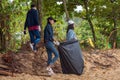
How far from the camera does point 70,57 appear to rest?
43.9 feet

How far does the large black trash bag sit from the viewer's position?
13305 millimetres

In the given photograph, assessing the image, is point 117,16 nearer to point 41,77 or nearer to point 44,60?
point 44,60

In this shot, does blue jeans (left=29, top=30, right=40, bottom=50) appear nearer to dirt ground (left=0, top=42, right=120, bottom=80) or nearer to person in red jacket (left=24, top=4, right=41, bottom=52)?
person in red jacket (left=24, top=4, right=41, bottom=52)

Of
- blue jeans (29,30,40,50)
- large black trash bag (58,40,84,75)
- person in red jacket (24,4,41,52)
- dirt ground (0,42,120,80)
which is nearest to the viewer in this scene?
dirt ground (0,42,120,80)

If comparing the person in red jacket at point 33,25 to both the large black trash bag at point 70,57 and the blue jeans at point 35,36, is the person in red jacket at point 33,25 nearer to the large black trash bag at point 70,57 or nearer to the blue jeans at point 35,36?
the blue jeans at point 35,36

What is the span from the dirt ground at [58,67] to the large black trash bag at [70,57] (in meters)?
0.25

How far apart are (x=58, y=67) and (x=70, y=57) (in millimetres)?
Answer: 980

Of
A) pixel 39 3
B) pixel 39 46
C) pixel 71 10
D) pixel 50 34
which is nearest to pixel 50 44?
pixel 50 34

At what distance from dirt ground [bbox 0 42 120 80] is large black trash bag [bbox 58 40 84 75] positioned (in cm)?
25

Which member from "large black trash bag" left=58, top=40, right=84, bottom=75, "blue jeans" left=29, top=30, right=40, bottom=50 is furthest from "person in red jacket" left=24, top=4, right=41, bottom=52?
"large black trash bag" left=58, top=40, right=84, bottom=75

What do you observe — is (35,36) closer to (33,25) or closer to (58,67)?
(33,25)

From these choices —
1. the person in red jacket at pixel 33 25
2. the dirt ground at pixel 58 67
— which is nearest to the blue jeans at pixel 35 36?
the person in red jacket at pixel 33 25

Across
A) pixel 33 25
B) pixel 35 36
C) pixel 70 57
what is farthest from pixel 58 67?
pixel 33 25

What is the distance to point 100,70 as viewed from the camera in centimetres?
1483
